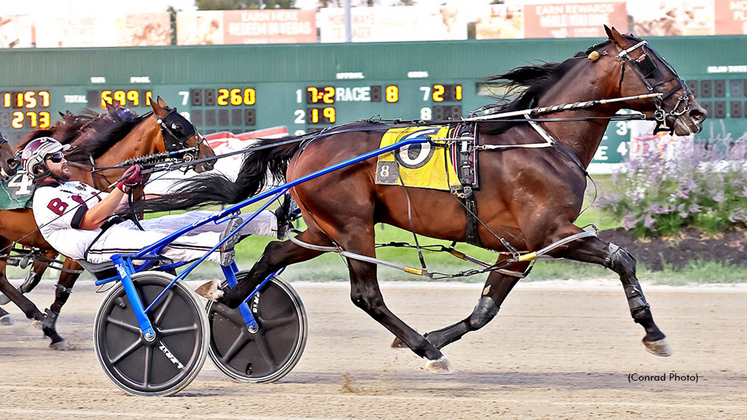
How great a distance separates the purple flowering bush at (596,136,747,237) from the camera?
30.7 feet

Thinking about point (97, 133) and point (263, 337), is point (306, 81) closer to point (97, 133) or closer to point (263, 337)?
point (97, 133)

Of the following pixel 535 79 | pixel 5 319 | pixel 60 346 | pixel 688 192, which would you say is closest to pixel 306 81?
pixel 688 192

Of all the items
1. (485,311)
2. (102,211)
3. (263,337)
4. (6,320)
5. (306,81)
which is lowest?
(6,320)

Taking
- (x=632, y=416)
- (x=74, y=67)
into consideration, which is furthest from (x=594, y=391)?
(x=74, y=67)

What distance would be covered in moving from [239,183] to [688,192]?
5.69 m

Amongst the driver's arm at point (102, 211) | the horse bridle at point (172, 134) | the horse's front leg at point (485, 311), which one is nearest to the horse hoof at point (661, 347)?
the horse's front leg at point (485, 311)

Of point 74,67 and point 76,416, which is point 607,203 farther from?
point 74,67

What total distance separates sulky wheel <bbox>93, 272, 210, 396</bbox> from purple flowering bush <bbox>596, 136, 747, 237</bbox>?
610 centimetres

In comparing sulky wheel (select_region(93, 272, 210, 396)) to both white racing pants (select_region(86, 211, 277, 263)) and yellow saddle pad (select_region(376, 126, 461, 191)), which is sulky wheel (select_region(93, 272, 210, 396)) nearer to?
white racing pants (select_region(86, 211, 277, 263))

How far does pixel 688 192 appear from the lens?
9.39 meters

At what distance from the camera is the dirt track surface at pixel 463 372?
4.27 metres

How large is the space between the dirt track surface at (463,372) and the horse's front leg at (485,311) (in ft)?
0.81

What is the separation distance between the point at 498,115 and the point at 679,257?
5091 millimetres

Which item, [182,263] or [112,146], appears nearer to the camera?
[182,263]
